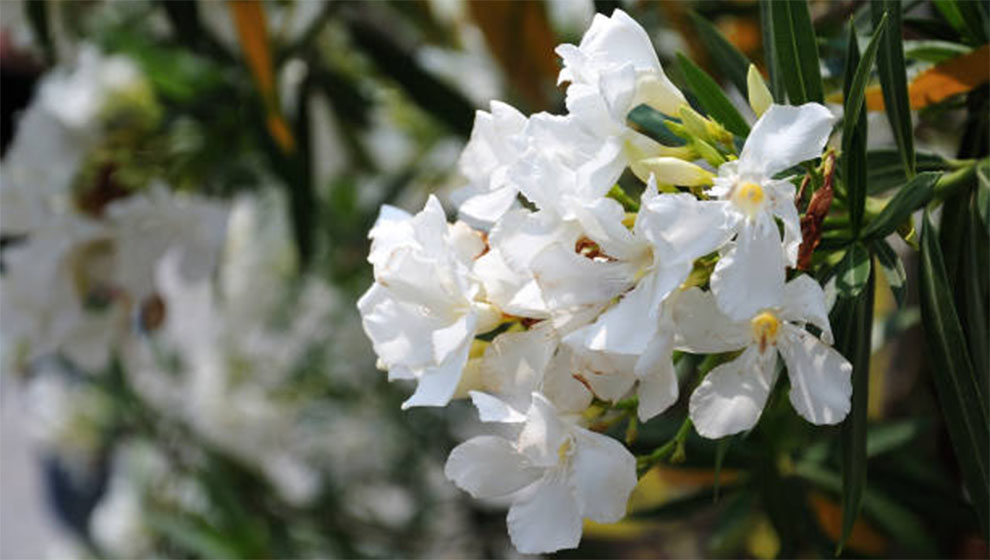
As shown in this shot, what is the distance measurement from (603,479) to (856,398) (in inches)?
5.2

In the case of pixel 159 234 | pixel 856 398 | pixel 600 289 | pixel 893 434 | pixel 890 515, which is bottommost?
pixel 890 515

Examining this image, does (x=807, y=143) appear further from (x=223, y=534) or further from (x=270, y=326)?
(x=270, y=326)

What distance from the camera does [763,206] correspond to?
0.41 m

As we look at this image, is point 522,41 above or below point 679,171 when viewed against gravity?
below

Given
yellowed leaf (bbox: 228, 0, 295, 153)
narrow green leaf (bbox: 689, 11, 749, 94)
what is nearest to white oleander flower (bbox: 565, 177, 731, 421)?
narrow green leaf (bbox: 689, 11, 749, 94)

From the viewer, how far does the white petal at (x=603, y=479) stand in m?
0.45

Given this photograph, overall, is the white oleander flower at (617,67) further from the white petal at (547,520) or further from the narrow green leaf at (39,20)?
the narrow green leaf at (39,20)

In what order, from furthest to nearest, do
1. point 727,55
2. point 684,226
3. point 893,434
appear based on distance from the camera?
point 893,434
point 727,55
point 684,226

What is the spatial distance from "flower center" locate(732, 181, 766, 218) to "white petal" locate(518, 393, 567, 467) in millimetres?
103

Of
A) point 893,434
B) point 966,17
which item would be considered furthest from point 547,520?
point 893,434

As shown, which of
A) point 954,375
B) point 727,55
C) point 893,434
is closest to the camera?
point 954,375

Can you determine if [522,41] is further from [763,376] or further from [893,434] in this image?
[763,376]

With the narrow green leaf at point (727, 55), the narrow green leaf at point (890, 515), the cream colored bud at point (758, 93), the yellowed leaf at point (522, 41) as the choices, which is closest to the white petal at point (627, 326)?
the cream colored bud at point (758, 93)

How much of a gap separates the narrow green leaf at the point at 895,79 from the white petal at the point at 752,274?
0.49 feet
